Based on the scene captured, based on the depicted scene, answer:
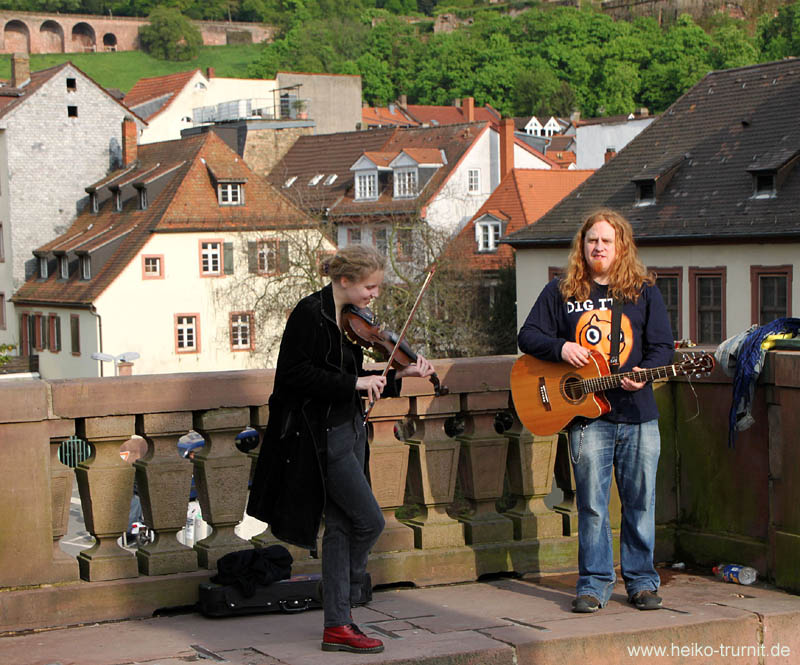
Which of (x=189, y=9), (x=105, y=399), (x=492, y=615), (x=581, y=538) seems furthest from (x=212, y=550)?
(x=189, y=9)

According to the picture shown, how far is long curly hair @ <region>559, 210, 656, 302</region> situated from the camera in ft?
19.7

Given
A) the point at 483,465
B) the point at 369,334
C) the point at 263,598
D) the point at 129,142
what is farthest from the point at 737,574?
the point at 129,142

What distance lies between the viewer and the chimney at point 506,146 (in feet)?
196

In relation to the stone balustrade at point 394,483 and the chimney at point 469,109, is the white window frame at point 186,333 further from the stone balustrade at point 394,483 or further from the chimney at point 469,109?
the chimney at point 469,109

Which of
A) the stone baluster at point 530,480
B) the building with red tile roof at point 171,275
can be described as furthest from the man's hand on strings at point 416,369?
the building with red tile roof at point 171,275

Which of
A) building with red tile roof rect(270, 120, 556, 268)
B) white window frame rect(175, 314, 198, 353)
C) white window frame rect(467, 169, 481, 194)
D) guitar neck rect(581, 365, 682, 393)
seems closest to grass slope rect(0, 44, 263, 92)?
building with red tile roof rect(270, 120, 556, 268)

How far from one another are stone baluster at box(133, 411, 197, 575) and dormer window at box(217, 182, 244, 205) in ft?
161

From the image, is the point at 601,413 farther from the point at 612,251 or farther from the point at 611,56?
the point at 611,56

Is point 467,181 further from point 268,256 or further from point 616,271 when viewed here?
point 616,271

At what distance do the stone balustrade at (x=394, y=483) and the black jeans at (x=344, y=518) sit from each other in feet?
0.59

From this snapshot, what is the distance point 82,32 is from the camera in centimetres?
15912

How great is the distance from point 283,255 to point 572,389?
38.8 m

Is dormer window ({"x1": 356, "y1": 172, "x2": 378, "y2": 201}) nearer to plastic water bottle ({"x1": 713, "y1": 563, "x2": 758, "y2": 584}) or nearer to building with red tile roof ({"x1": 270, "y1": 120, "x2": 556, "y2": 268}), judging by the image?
building with red tile roof ({"x1": 270, "y1": 120, "x2": 556, "y2": 268})

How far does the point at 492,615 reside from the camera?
5941 mm
